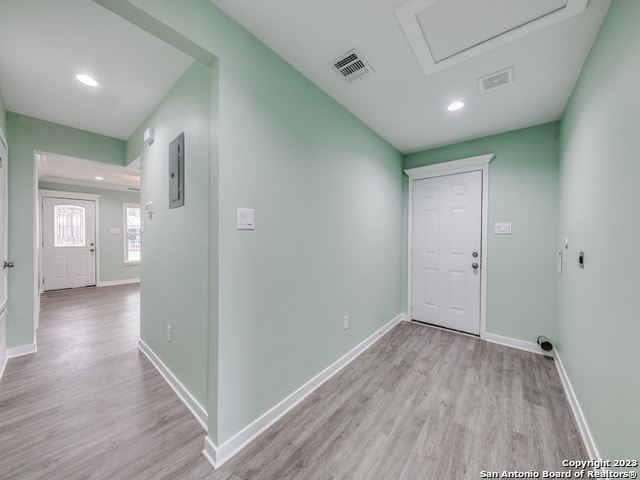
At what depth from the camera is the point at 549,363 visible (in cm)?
238

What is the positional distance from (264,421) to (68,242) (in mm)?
6841

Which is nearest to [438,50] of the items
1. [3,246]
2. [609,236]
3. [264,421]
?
[609,236]

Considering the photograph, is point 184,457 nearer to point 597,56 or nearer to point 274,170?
point 274,170

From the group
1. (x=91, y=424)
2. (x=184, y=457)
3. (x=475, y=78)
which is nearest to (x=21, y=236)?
(x=91, y=424)

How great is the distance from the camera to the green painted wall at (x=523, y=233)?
101 inches

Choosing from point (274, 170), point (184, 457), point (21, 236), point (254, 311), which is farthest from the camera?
point (21, 236)

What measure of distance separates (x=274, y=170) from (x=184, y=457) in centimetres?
180

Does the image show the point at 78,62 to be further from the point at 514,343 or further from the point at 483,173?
the point at 514,343

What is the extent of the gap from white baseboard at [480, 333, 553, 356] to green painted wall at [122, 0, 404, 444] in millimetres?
1685

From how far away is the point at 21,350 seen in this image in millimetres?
2535

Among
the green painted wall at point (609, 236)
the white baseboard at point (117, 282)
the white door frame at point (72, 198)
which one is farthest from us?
the white baseboard at point (117, 282)

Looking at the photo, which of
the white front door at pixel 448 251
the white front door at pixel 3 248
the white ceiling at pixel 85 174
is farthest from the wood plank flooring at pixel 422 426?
the white ceiling at pixel 85 174

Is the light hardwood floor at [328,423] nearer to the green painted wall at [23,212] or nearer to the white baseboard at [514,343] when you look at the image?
the white baseboard at [514,343]

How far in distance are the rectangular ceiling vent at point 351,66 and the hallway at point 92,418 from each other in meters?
2.64
